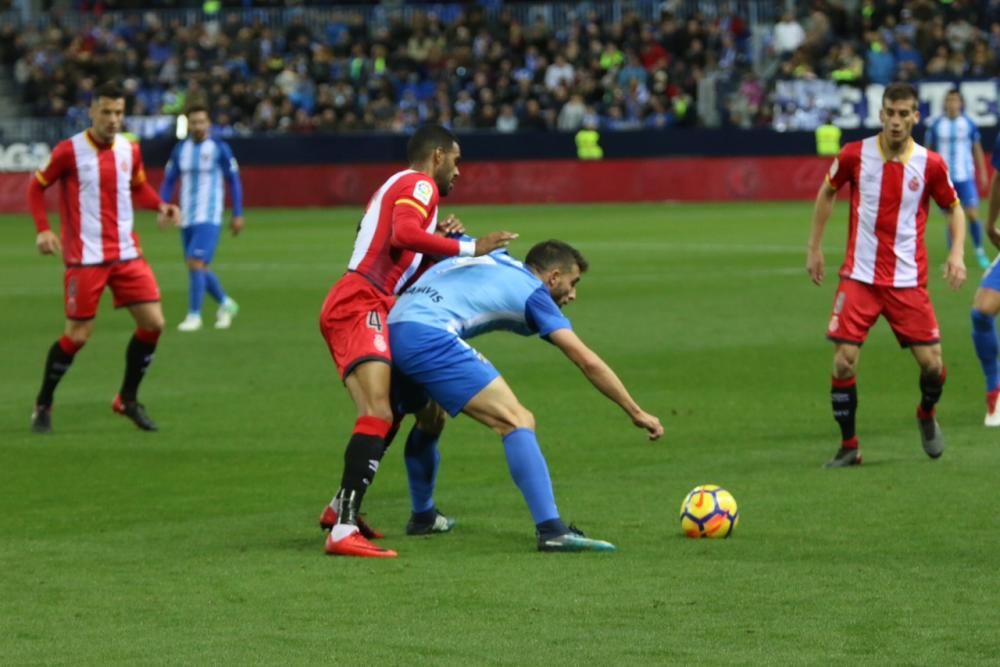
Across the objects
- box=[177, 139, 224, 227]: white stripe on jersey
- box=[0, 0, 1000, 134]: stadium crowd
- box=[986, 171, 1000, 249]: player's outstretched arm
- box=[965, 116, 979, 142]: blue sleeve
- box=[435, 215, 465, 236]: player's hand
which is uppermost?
box=[435, 215, 465, 236]: player's hand

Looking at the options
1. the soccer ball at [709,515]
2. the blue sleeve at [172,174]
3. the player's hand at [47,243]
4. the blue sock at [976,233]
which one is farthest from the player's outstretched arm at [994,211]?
the blue sock at [976,233]

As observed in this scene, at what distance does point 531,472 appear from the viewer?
8.41m

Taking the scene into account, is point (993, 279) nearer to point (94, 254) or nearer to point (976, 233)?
point (94, 254)

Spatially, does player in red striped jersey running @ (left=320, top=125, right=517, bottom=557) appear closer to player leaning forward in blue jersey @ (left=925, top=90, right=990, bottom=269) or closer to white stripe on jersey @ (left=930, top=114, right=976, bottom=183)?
player leaning forward in blue jersey @ (left=925, top=90, right=990, bottom=269)

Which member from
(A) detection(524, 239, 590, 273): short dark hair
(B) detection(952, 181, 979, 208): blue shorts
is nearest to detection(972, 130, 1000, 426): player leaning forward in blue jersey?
(A) detection(524, 239, 590, 273): short dark hair

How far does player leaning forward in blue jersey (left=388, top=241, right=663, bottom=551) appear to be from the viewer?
8.41 meters

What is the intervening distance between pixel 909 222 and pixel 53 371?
6.01m

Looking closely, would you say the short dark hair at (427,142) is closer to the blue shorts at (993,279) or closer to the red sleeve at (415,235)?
the red sleeve at (415,235)

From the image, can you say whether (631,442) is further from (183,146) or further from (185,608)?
(183,146)

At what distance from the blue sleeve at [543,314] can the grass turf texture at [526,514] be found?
1014 mm

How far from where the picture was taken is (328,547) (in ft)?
27.9

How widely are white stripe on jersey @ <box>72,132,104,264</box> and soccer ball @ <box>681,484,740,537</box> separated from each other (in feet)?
19.3

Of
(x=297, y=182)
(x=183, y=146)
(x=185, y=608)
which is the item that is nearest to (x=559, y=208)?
(x=297, y=182)

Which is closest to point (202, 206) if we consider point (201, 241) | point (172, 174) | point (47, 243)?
point (201, 241)
